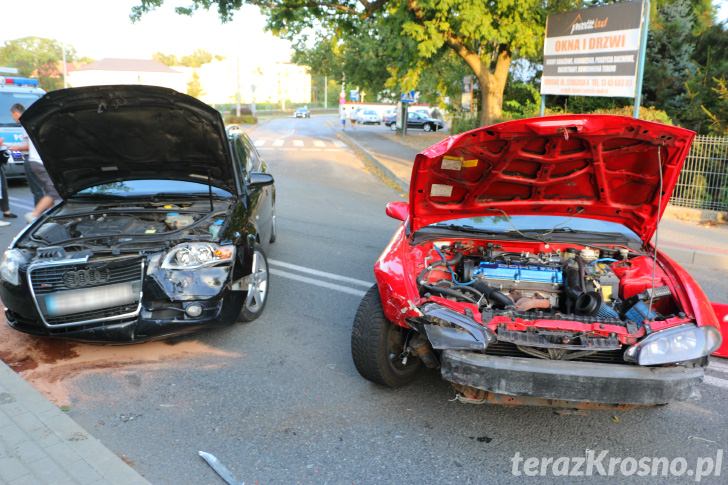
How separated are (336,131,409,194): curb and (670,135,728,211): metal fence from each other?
18.5 ft

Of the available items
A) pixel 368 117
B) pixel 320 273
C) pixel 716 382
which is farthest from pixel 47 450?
pixel 368 117

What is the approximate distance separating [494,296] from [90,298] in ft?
9.35

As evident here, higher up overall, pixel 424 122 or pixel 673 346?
pixel 424 122

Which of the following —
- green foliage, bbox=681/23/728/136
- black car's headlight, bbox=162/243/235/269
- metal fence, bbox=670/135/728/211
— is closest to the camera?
black car's headlight, bbox=162/243/235/269

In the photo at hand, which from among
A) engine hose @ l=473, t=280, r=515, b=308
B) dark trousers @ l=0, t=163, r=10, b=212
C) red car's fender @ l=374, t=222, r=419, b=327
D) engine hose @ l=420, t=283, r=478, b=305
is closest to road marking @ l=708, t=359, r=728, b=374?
engine hose @ l=473, t=280, r=515, b=308

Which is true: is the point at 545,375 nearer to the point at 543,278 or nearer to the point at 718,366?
the point at 543,278

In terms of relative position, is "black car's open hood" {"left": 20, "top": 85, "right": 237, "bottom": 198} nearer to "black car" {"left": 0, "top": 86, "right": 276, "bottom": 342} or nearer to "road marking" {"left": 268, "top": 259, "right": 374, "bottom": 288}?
"black car" {"left": 0, "top": 86, "right": 276, "bottom": 342}

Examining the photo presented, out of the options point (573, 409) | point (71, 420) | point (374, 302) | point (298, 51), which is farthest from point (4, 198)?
point (298, 51)

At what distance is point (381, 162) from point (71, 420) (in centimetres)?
1556

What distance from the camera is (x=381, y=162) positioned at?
18297 mm

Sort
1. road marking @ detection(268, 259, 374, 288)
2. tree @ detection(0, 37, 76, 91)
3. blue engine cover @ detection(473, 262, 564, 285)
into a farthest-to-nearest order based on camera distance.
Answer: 1. tree @ detection(0, 37, 76, 91)
2. road marking @ detection(268, 259, 374, 288)
3. blue engine cover @ detection(473, 262, 564, 285)

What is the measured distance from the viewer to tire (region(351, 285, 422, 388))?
3.66 m

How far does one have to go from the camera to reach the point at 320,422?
3557mm

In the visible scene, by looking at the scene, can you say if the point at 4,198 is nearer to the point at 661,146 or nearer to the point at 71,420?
the point at 71,420
